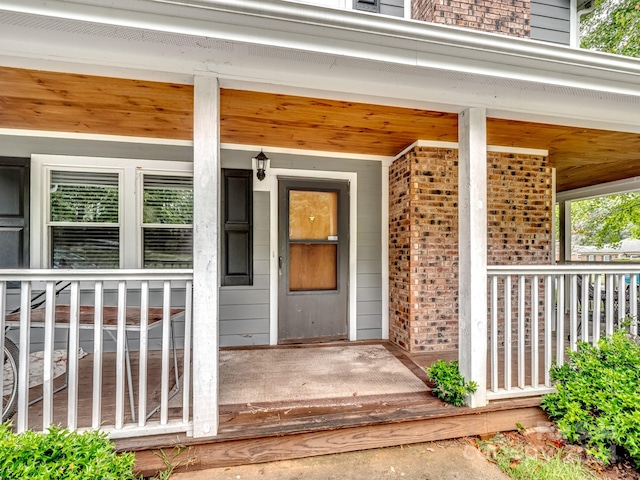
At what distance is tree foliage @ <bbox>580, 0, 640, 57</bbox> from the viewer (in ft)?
22.3

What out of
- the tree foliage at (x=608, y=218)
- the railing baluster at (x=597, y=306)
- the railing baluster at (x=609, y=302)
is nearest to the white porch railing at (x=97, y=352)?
the railing baluster at (x=597, y=306)

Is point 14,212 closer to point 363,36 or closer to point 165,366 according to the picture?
point 165,366

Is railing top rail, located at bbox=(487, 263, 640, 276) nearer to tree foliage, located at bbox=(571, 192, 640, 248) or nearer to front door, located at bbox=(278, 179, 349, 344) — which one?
front door, located at bbox=(278, 179, 349, 344)

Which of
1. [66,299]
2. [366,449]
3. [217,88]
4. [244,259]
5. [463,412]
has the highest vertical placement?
[217,88]

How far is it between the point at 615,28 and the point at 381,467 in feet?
33.8

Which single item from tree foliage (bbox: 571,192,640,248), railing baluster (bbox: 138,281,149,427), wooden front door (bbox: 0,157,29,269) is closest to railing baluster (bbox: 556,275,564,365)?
railing baluster (bbox: 138,281,149,427)

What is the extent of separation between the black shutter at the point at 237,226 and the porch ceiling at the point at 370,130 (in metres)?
0.46

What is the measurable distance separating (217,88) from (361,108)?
1.18m

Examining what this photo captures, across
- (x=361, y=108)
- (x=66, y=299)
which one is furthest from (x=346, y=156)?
(x=66, y=299)

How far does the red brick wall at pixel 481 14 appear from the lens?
3633 mm

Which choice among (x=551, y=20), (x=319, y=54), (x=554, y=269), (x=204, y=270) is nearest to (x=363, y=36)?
(x=319, y=54)

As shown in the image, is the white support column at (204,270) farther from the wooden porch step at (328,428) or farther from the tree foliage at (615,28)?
the tree foliage at (615,28)

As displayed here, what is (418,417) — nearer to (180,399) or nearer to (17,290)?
(180,399)

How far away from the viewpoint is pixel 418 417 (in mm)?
2297
